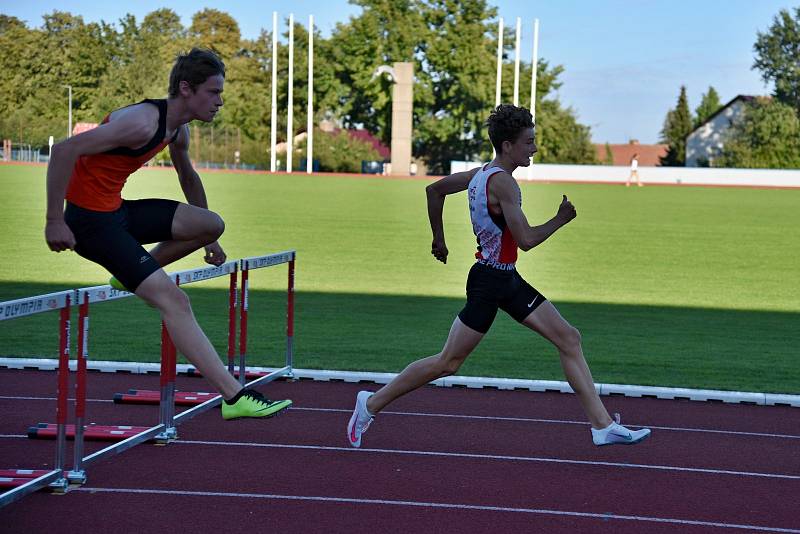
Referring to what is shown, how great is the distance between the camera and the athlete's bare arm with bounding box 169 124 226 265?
6160mm

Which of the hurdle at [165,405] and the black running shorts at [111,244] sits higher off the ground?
the black running shorts at [111,244]

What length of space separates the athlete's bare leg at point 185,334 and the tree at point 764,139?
278 feet

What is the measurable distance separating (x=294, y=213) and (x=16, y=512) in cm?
2840

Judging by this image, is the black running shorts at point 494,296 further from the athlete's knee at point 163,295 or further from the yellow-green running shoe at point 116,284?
the yellow-green running shoe at point 116,284

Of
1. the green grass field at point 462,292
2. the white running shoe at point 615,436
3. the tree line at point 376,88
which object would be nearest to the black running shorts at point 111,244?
the white running shoe at point 615,436

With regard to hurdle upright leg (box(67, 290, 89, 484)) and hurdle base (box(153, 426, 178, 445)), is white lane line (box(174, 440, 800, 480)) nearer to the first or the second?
hurdle base (box(153, 426, 178, 445))

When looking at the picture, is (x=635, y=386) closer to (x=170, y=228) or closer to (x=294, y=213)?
(x=170, y=228)

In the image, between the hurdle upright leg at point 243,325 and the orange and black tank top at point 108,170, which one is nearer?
the orange and black tank top at point 108,170

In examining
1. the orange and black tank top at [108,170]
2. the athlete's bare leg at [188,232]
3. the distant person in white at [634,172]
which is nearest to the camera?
the orange and black tank top at [108,170]

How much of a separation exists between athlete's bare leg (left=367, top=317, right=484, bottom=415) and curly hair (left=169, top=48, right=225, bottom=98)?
6.42ft

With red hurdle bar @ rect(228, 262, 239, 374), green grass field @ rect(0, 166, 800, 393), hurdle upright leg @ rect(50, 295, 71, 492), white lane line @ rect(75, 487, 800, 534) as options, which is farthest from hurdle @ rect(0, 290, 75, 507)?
green grass field @ rect(0, 166, 800, 393)

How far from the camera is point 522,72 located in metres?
93.2

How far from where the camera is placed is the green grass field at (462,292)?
11609 millimetres

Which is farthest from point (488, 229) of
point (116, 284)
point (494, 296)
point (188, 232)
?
point (116, 284)
